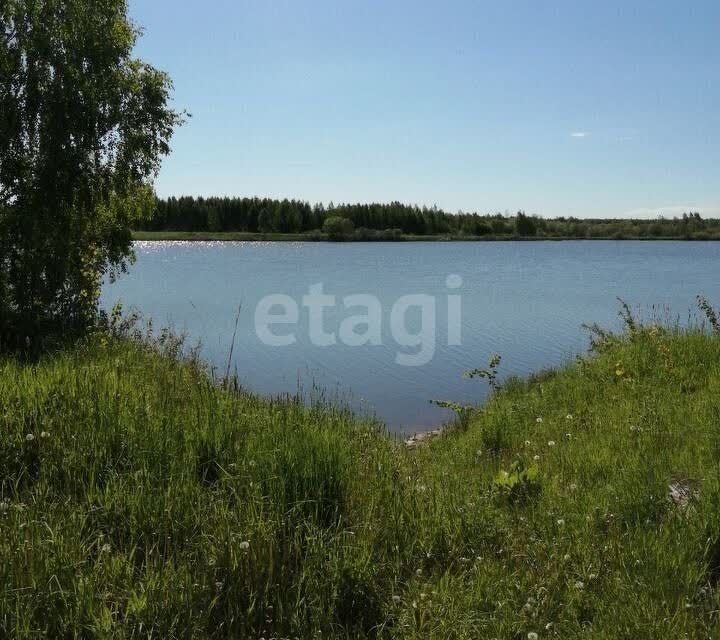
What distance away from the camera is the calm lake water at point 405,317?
16.1 metres

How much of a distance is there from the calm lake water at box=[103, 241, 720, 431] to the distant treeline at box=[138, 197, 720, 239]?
96444mm

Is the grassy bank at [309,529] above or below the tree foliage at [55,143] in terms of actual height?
below

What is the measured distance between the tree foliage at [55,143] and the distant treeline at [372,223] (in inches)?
5230

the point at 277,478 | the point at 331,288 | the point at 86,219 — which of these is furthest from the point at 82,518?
the point at 331,288

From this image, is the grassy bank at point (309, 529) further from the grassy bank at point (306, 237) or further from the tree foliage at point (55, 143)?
the grassy bank at point (306, 237)

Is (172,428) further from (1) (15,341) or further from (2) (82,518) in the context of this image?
(1) (15,341)

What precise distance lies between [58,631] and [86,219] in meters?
15.3

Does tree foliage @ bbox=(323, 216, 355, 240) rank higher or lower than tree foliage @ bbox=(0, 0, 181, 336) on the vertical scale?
higher

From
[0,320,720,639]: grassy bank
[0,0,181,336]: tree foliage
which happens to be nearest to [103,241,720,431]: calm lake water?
[0,320,720,639]: grassy bank

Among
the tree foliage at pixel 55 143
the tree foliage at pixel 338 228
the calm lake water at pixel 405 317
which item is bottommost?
the calm lake water at pixel 405 317

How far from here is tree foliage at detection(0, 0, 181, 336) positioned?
14.8m

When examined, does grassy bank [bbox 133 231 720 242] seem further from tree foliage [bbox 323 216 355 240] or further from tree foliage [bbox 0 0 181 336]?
tree foliage [bbox 0 0 181 336]

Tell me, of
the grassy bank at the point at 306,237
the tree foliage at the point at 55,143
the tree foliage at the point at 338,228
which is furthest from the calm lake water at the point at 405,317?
the tree foliage at the point at 338,228

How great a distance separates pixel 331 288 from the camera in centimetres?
4188
